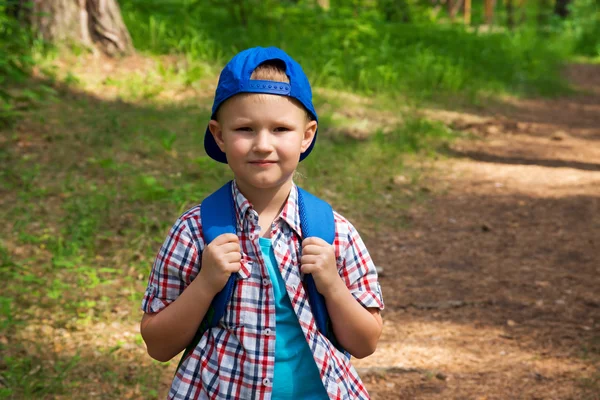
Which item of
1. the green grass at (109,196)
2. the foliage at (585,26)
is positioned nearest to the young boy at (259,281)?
the green grass at (109,196)

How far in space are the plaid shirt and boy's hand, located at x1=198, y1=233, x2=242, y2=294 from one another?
3.4 inches

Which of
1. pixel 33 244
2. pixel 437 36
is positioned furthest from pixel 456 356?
pixel 437 36

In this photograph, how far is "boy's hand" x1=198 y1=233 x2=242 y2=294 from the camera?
1.94m

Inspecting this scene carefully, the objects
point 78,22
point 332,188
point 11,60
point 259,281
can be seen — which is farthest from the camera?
point 78,22

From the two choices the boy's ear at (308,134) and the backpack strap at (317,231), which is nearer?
the backpack strap at (317,231)

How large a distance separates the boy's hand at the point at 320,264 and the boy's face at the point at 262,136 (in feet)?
0.67

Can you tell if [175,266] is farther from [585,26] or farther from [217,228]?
[585,26]

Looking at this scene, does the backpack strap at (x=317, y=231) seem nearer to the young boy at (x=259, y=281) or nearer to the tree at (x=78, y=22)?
the young boy at (x=259, y=281)

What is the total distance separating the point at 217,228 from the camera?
2039mm

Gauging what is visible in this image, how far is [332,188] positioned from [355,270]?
14.7 feet

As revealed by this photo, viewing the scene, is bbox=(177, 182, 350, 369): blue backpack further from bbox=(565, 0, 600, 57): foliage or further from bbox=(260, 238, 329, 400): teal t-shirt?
bbox=(565, 0, 600, 57): foliage

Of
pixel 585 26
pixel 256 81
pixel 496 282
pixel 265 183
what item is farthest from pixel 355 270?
pixel 585 26

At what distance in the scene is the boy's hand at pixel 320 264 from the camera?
1.98 meters

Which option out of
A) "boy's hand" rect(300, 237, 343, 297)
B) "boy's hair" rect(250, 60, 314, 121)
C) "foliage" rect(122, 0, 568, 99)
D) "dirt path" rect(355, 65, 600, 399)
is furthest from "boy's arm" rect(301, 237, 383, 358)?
"foliage" rect(122, 0, 568, 99)
